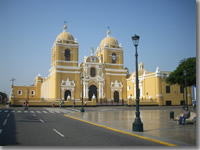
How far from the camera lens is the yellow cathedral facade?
1770 inches

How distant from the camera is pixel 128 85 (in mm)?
54000

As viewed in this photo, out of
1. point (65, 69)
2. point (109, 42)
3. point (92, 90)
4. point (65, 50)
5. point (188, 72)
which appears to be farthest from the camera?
point (109, 42)

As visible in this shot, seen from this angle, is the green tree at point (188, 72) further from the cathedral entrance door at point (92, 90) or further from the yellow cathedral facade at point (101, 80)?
the cathedral entrance door at point (92, 90)

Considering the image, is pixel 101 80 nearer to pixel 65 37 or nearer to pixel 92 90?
pixel 92 90

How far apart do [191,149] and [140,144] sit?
1816 millimetres

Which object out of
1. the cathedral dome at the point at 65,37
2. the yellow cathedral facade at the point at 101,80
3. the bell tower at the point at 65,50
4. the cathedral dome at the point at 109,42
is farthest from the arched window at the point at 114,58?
the cathedral dome at the point at 65,37

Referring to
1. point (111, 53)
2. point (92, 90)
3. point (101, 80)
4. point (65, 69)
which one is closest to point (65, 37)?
point (65, 69)

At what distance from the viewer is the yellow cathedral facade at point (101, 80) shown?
44969 mm

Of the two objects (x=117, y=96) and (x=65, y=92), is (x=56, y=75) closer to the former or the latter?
(x=65, y=92)

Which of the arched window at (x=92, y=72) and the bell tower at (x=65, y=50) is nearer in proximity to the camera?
the bell tower at (x=65, y=50)

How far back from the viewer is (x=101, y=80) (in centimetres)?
5019

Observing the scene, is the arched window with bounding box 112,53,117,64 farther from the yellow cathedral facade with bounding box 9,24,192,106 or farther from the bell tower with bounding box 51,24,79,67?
the bell tower with bounding box 51,24,79,67

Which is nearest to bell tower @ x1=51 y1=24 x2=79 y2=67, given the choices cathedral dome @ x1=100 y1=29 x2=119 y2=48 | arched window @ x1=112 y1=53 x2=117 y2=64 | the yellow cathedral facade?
the yellow cathedral facade

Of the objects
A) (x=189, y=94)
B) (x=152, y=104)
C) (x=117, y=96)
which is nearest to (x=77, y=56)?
(x=117, y=96)
